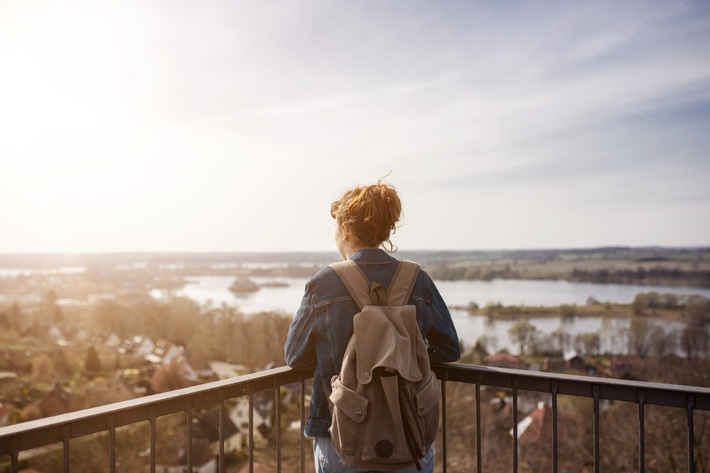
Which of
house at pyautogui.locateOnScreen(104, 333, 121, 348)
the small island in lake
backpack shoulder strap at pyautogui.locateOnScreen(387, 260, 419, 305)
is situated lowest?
house at pyautogui.locateOnScreen(104, 333, 121, 348)

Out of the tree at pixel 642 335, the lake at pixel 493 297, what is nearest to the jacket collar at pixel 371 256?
the lake at pixel 493 297

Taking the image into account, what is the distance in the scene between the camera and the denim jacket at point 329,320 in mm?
1998

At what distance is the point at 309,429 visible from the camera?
6.84 ft

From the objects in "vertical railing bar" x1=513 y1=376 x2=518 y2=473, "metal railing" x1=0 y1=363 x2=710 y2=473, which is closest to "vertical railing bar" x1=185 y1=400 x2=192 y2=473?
"metal railing" x1=0 y1=363 x2=710 y2=473

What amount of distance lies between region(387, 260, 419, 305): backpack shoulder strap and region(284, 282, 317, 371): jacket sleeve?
1.02 ft

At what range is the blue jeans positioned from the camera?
193 cm

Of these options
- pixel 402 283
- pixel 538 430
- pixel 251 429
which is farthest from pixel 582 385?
pixel 538 430

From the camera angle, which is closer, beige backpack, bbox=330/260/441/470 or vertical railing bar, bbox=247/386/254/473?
beige backpack, bbox=330/260/441/470

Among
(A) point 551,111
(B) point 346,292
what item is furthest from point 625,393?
(A) point 551,111

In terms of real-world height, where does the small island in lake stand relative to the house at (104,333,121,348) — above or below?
above

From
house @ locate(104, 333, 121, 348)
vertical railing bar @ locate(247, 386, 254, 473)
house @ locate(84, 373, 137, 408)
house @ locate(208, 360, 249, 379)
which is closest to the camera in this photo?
vertical railing bar @ locate(247, 386, 254, 473)

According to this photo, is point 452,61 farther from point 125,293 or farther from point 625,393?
point 125,293

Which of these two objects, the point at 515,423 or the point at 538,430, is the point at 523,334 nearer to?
the point at 538,430

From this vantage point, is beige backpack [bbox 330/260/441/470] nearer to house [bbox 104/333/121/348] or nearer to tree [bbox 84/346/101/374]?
tree [bbox 84/346/101/374]
